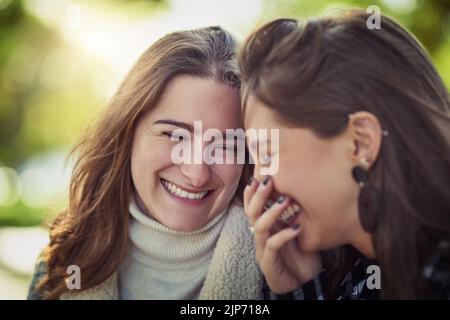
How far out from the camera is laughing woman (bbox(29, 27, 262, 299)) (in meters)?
1.47

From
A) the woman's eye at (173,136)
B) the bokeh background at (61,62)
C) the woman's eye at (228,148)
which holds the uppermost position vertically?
the bokeh background at (61,62)

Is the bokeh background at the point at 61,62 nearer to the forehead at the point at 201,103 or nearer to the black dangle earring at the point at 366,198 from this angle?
the forehead at the point at 201,103

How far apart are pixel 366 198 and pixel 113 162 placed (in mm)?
690

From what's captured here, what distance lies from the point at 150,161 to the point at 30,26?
234cm

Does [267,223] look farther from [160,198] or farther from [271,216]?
[160,198]

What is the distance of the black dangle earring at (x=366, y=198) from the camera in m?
1.22

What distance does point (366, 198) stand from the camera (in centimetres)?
123

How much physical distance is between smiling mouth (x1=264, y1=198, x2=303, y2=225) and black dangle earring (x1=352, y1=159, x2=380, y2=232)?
0.52ft

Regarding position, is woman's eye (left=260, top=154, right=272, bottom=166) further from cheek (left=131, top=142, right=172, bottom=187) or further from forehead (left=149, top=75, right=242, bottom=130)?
cheek (left=131, top=142, right=172, bottom=187)

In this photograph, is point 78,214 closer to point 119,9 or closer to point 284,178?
point 284,178

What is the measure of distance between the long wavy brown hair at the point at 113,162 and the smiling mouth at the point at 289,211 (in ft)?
0.59

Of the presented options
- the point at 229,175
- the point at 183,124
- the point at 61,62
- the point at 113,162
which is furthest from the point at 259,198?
the point at 61,62

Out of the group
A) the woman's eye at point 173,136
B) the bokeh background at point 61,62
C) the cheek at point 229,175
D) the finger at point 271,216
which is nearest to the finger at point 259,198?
the finger at point 271,216
